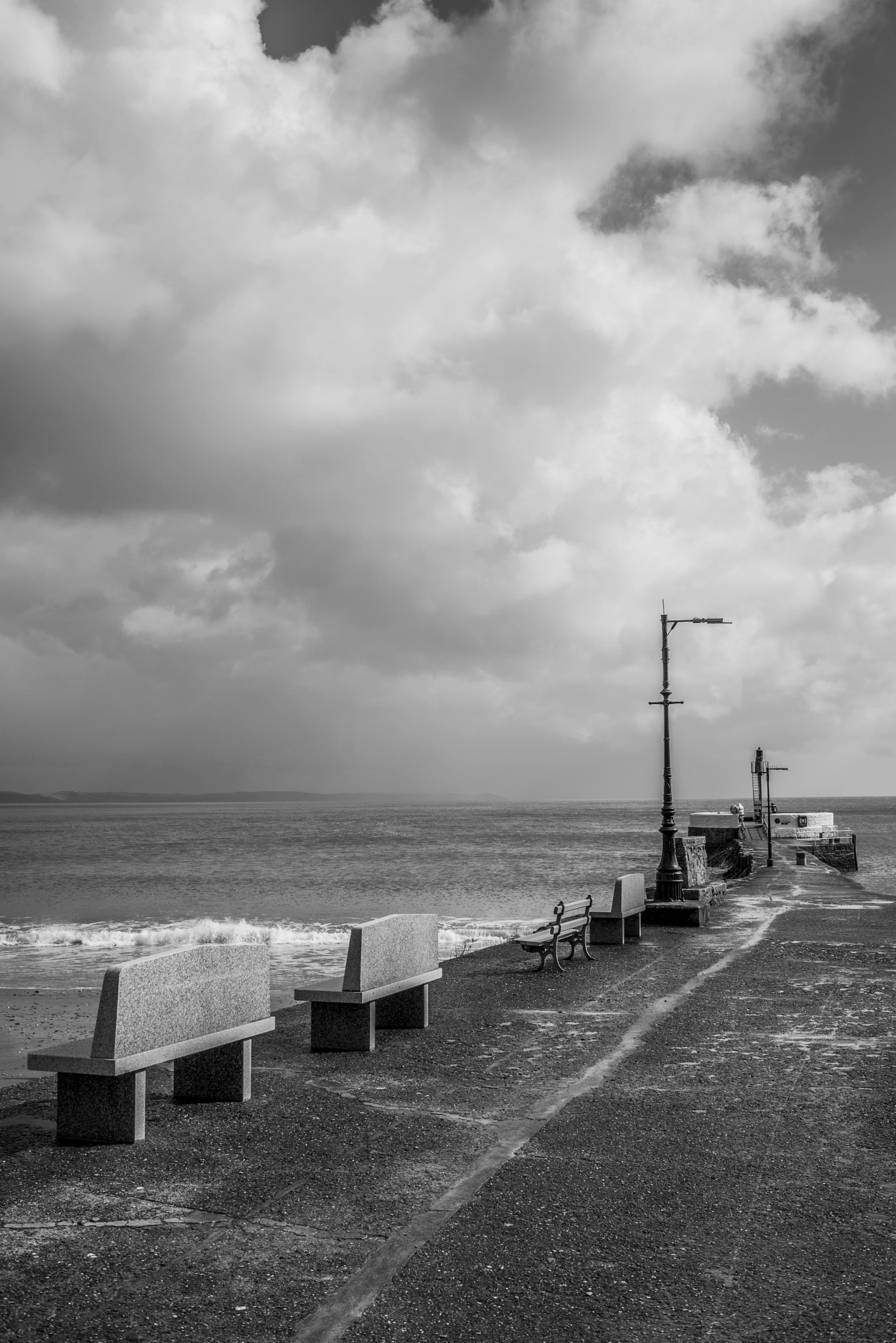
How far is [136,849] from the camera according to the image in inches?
3354

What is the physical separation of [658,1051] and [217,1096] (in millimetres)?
3473

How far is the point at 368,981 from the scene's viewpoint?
8609 millimetres

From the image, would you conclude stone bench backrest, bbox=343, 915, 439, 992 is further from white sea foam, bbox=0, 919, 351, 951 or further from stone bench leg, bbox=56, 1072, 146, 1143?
white sea foam, bbox=0, 919, 351, 951

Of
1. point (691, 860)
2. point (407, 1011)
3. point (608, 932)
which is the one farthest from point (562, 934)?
point (691, 860)

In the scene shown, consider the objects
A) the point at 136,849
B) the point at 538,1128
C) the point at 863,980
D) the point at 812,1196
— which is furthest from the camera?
the point at 136,849

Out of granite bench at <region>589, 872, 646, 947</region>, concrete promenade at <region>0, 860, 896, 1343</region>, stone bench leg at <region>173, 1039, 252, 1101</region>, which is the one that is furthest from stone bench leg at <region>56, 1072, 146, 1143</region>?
granite bench at <region>589, 872, 646, 947</region>

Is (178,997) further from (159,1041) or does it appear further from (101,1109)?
(101,1109)

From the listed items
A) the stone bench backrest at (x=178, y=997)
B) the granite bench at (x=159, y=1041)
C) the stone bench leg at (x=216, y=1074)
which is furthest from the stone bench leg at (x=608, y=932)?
the stone bench leg at (x=216, y=1074)

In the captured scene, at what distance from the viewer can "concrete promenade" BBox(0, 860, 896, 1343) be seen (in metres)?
4.06

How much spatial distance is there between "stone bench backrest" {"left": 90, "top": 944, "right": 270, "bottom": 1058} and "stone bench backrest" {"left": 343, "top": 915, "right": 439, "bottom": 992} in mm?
1097

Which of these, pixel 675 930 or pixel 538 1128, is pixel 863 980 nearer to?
pixel 675 930

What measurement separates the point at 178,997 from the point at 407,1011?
3.38 metres

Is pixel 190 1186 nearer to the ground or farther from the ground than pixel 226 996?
nearer to the ground

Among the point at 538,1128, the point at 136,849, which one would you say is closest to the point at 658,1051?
A: the point at 538,1128
